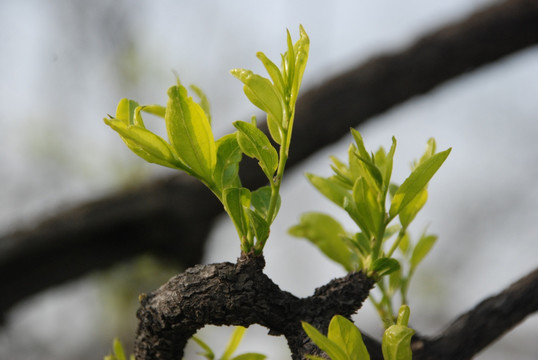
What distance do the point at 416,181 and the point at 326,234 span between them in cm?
15

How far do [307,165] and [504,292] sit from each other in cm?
99

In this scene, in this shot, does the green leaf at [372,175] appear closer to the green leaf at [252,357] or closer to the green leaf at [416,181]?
the green leaf at [416,181]

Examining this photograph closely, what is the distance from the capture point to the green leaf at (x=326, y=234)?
515 millimetres

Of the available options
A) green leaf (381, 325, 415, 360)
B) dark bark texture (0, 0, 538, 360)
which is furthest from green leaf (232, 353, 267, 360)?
dark bark texture (0, 0, 538, 360)

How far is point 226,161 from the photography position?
1.32 ft

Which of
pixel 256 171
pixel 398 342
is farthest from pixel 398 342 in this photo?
pixel 256 171

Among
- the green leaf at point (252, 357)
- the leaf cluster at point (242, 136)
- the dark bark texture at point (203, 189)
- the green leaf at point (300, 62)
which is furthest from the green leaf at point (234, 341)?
the dark bark texture at point (203, 189)

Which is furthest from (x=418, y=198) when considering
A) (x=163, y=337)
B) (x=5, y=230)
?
(x=5, y=230)

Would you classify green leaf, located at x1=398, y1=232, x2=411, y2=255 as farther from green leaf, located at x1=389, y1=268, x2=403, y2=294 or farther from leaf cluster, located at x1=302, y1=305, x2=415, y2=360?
leaf cluster, located at x1=302, y1=305, x2=415, y2=360

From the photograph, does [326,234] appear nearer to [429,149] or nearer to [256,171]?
[429,149]

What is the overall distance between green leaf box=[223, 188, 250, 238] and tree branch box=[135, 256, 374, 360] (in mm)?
23

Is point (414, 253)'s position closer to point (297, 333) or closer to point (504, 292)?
point (504, 292)

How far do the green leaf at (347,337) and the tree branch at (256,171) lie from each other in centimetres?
103

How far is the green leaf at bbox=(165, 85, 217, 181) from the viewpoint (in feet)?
1.19
